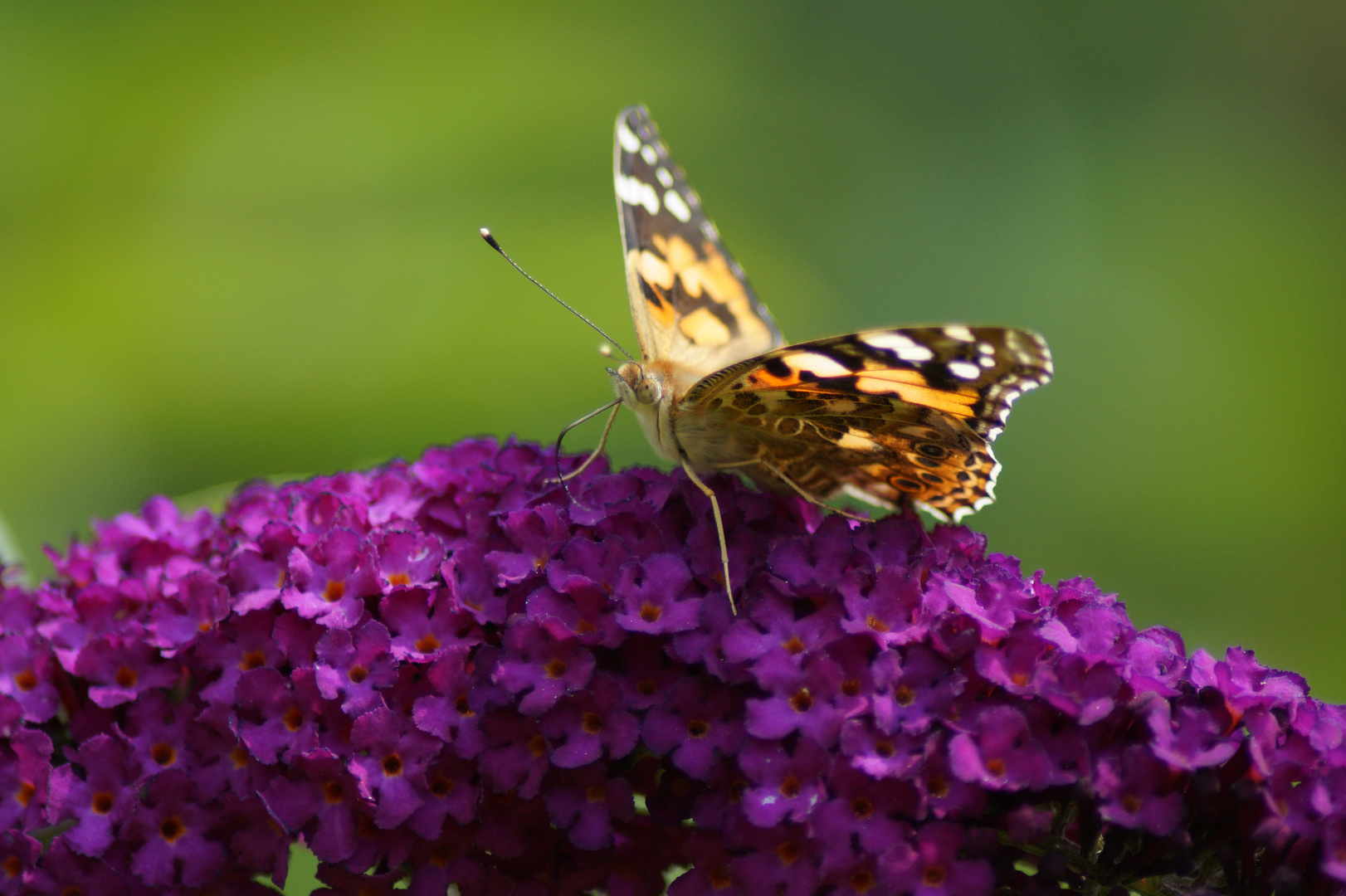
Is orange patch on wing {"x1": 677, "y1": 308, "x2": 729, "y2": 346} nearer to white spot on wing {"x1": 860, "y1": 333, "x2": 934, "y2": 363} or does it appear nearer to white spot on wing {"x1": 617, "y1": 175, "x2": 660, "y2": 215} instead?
white spot on wing {"x1": 617, "y1": 175, "x2": 660, "y2": 215}

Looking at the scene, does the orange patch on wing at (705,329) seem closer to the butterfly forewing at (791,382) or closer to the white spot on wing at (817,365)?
the butterfly forewing at (791,382)

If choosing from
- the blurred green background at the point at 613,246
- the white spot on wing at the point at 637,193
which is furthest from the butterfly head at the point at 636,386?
the blurred green background at the point at 613,246

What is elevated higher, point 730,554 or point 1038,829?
point 730,554

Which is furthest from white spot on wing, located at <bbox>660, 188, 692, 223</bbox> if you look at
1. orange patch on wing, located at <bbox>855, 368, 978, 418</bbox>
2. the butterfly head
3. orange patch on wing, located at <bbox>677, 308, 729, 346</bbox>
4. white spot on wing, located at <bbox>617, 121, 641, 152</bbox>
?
orange patch on wing, located at <bbox>855, 368, 978, 418</bbox>

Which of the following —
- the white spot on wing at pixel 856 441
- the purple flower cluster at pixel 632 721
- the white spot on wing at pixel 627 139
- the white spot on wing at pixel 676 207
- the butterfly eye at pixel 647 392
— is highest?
the white spot on wing at pixel 627 139

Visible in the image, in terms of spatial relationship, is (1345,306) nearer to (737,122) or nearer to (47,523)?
(737,122)

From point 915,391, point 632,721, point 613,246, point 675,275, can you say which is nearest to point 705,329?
point 675,275

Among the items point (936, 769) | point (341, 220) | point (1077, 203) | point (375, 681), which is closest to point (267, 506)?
point (375, 681)
